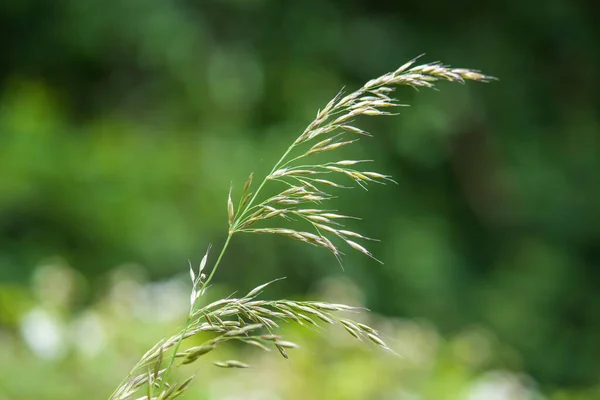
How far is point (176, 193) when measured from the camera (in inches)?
191

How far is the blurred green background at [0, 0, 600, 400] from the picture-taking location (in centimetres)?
459

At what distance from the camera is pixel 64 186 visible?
4.61m

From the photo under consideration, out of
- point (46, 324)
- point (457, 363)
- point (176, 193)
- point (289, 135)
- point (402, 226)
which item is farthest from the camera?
point (402, 226)

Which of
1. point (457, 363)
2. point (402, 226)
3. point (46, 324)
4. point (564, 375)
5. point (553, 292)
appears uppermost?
point (46, 324)

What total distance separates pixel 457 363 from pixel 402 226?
3210mm

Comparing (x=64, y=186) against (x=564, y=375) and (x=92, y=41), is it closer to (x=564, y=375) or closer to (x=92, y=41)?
→ (x=92, y=41)

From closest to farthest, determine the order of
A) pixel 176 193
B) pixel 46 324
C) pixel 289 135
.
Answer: pixel 46 324 < pixel 176 193 < pixel 289 135

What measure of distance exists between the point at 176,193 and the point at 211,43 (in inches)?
50.7

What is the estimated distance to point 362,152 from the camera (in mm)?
5672

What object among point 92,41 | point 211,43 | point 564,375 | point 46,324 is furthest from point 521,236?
point 46,324

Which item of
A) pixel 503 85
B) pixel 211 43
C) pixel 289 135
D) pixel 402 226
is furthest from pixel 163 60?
pixel 503 85

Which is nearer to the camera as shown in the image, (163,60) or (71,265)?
(71,265)

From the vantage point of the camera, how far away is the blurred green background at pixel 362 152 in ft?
15.0

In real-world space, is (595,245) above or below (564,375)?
above
